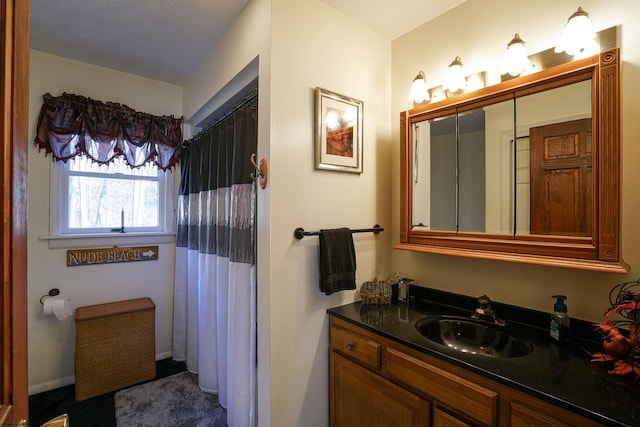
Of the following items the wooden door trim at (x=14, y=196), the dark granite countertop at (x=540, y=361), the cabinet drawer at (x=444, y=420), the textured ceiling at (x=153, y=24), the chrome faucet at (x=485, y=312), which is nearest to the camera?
the wooden door trim at (x=14, y=196)

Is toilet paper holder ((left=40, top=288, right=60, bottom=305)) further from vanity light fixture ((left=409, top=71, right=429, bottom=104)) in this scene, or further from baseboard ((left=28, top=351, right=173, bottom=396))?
vanity light fixture ((left=409, top=71, right=429, bottom=104))

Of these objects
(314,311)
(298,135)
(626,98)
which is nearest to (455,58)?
(626,98)

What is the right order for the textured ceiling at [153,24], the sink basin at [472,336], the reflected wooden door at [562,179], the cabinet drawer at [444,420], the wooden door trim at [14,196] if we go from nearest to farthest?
the wooden door trim at [14,196]
the cabinet drawer at [444,420]
the reflected wooden door at [562,179]
the sink basin at [472,336]
the textured ceiling at [153,24]

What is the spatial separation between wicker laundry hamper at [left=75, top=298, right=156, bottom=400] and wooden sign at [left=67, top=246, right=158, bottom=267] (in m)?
0.37

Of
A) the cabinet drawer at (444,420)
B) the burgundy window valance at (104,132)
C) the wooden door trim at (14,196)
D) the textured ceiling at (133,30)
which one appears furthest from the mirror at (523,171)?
the burgundy window valance at (104,132)

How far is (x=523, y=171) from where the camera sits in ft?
4.44

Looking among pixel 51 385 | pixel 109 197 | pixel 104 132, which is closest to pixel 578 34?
pixel 104 132

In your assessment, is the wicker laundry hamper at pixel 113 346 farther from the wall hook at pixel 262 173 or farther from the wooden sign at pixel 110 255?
→ the wall hook at pixel 262 173

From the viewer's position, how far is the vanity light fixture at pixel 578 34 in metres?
1.14

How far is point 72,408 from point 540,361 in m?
2.85

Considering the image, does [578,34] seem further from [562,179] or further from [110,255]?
[110,255]

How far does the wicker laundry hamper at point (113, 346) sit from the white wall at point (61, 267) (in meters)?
→ 0.19

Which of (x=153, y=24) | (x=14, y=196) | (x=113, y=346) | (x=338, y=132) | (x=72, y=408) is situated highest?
(x=153, y=24)

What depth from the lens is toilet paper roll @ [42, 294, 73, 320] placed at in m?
2.14
